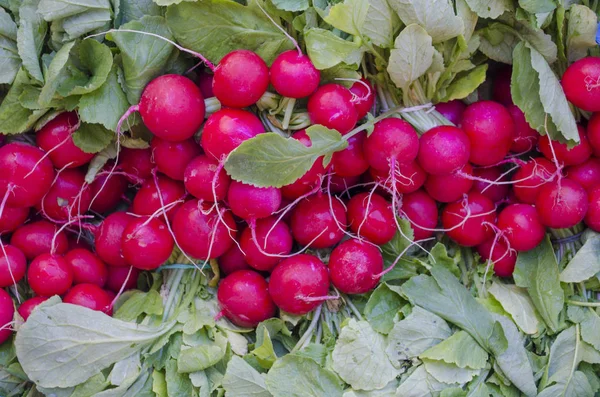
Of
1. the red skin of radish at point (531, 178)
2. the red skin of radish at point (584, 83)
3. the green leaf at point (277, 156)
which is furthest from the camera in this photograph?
the red skin of radish at point (531, 178)

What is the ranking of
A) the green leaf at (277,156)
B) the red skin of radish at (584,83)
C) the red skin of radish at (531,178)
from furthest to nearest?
the red skin of radish at (531,178)
the red skin of radish at (584,83)
the green leaf at (277,156)

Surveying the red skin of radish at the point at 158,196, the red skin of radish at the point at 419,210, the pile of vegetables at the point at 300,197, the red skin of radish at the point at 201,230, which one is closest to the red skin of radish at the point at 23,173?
the pile of vegetables at the point at 300,197

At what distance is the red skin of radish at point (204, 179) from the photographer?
4.29 ft

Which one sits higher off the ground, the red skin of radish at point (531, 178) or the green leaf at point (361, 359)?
the red skin of radish at point (531, 178)

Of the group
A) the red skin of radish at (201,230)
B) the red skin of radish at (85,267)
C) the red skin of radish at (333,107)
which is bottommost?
the red skin of radish at (85,267)

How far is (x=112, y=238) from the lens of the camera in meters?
1.44

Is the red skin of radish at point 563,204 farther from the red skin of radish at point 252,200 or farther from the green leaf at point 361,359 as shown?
the red skin of radish at point 252,200

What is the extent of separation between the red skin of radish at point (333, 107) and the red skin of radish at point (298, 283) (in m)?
0.31

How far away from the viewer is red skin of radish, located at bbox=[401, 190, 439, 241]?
4.73ft

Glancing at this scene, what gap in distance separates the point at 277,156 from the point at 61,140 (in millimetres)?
520

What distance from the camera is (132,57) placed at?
1.30 m

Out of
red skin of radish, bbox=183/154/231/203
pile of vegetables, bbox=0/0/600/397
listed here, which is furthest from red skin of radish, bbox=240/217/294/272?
red skin of radish, bbox=183/154/231/203

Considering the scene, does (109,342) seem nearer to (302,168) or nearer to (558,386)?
(302,168)

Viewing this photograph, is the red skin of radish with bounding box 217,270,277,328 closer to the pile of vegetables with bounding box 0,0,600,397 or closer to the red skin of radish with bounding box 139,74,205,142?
the pile of vegetables with bounding box 0,0,600,397
